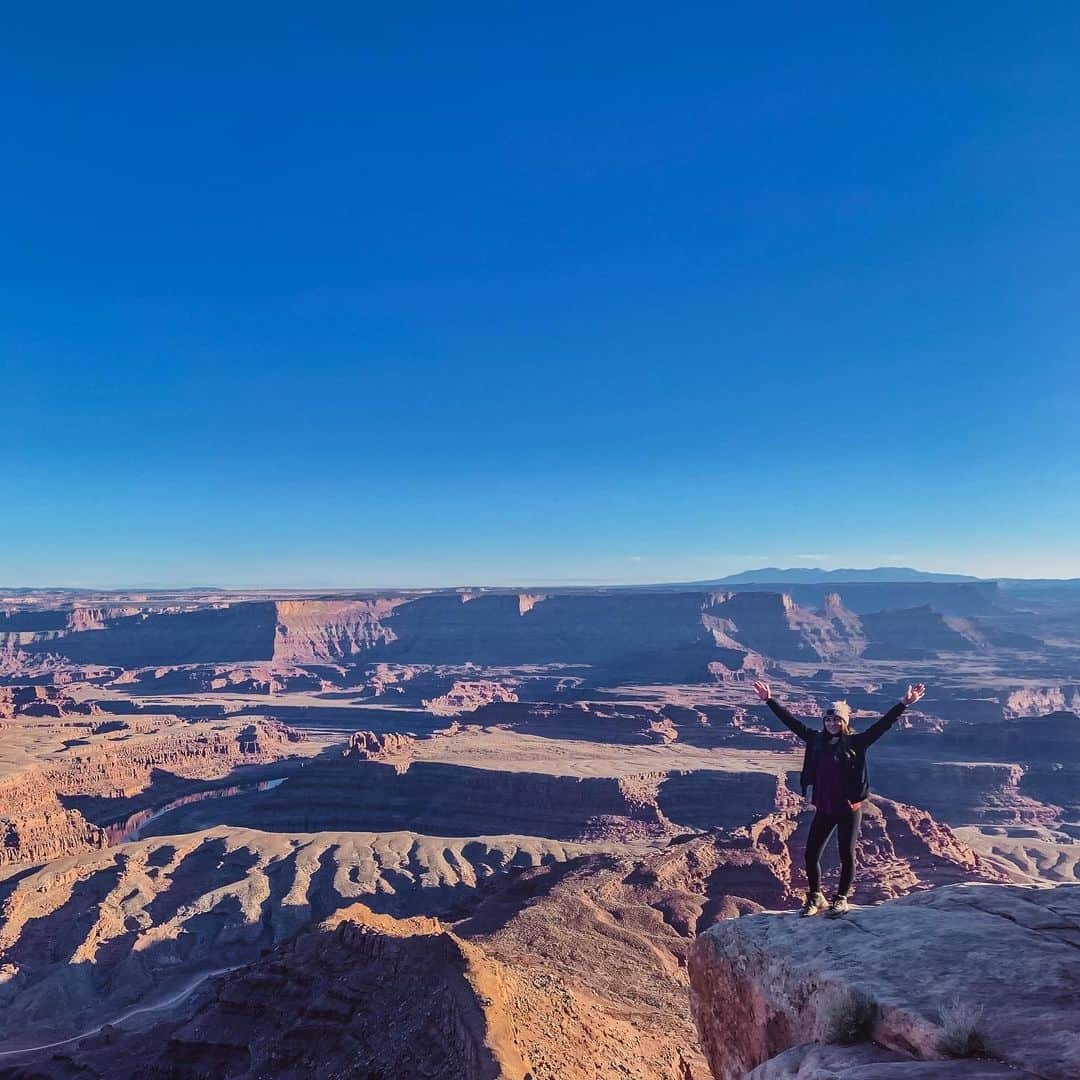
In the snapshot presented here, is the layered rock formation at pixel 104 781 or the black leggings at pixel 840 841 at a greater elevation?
the black leggings at pixel 840 841

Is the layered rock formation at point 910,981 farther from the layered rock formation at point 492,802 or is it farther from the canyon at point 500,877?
the layered rock formation at point 492,802

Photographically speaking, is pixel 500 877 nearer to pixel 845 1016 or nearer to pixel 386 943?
pixel 386 943

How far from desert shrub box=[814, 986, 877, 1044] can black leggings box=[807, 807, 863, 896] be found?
251 cm

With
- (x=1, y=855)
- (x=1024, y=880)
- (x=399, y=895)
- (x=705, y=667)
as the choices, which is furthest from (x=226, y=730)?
(x=1024, y=880)

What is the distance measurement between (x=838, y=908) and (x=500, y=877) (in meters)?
44.7

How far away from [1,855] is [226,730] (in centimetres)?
5572

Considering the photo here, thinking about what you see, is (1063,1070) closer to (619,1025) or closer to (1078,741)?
(619,1025)

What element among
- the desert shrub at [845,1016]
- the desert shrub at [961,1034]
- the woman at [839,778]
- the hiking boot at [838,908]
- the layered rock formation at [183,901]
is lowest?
the layered rock formation at [183,901]

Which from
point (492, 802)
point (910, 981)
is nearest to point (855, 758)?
point (910, 981)

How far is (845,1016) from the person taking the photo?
23.1ft

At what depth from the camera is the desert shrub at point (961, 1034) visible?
593 centimetres

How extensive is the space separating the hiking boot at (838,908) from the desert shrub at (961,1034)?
3561 mm

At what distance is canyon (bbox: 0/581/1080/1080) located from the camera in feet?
32.7

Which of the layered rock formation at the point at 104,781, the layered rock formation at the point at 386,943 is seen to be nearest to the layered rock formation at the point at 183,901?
the layered rock formation at the point at 386,943
